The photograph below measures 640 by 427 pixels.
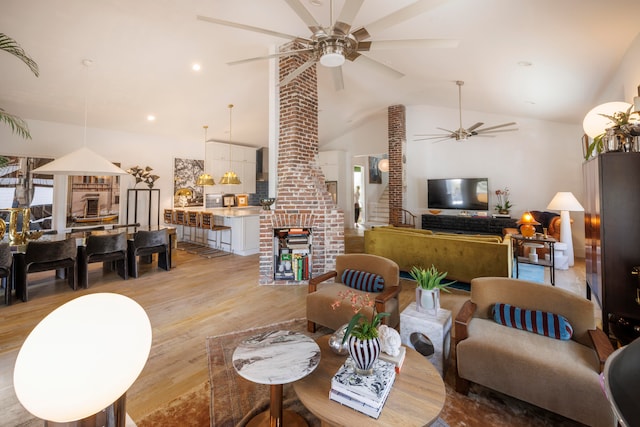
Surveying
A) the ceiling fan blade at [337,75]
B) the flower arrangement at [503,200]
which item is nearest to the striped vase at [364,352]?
the ceiling fan blade at [337,75]

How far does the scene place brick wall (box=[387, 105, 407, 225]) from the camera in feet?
26.8

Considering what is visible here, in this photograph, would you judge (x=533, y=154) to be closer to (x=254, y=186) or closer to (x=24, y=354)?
(x=254, y=186)

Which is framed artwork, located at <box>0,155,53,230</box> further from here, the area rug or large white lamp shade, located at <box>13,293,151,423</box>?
large white lamp shade, located at <box>13,293,151,423</box>

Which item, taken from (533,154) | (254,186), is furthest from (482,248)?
(254,186)

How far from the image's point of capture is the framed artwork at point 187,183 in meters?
7.78

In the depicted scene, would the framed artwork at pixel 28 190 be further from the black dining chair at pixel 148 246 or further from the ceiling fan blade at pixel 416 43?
the ceiling fan blade at pixel 416 43

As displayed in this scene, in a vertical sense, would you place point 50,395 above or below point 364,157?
below

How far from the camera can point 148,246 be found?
470 cm

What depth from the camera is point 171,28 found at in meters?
3.75

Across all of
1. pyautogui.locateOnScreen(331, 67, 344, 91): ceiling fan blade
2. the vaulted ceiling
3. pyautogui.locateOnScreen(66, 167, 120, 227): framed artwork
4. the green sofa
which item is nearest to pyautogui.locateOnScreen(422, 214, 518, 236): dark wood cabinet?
the vaulted ceiling

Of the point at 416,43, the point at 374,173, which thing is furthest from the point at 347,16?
the point at 374,173

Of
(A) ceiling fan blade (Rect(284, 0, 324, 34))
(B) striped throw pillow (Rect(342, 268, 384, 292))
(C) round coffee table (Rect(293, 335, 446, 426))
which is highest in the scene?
(A) ceiling fan blade (Rect(284, 0, 324, 34))

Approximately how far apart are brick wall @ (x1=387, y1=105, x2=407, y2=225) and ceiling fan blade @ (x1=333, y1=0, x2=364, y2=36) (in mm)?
6526

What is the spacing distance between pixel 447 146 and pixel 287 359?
8.17 meters
